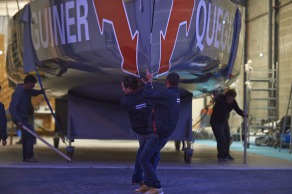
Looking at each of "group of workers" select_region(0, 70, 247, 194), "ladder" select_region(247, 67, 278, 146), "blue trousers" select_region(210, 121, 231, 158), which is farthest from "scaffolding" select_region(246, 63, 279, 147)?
"group of workers" select_region(0, 70, 247, 194)

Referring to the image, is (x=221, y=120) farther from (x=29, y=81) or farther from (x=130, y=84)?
(x=130, y=84)

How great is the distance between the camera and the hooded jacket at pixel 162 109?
562cm

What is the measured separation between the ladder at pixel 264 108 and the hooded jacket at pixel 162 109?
28.5 feet

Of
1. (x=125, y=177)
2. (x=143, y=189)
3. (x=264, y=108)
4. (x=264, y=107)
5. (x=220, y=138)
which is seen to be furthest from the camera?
(x=264, y=107)

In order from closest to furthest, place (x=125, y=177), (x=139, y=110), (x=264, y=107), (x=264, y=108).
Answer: (x=139, y=110), (x=125, y=177), (x=264, y=108), (x=264, y=107)

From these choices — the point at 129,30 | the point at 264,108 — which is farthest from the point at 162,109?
the point at 264,108

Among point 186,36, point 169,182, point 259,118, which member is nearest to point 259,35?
point 259,118

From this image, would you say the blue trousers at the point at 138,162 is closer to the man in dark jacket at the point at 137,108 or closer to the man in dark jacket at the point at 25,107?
the man in dark jacket at the point at 137,108

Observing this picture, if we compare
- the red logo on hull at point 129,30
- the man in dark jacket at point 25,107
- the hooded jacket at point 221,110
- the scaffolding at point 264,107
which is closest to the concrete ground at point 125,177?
the man in dark jacket at point 25,107

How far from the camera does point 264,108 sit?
47.8ft

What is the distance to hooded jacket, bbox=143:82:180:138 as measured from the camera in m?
5.62

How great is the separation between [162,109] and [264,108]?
9357 millimetres

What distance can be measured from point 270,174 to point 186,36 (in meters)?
2.15

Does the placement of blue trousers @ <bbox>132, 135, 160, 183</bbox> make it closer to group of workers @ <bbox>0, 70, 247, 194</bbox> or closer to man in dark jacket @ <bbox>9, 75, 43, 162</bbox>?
group of workers @ <bbox>0, 70, 247, 194</bbox>
